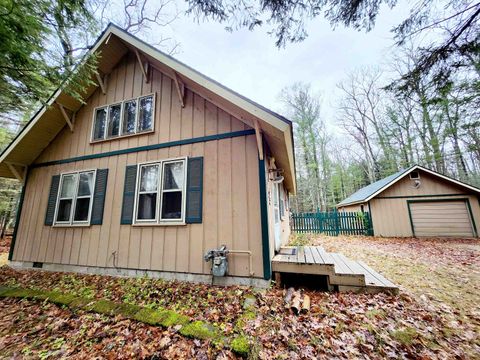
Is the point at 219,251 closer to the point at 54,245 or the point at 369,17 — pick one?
the point at 369,17

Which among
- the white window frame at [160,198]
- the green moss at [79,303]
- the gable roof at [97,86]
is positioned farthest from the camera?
the white window frame at [160,198]

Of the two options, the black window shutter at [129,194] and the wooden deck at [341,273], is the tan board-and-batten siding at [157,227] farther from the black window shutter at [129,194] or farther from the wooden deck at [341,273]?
the wooden deck at [341,273]

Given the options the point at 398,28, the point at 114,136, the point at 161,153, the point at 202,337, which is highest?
the point at 398,28

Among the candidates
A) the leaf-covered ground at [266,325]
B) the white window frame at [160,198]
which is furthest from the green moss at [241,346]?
the white window frame at [160,198]

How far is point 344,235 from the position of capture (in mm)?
12289

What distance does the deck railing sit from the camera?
39.4ft

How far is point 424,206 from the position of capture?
1083 cm

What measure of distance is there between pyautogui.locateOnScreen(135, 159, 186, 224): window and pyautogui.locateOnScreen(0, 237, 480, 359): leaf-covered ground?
59.7 inches

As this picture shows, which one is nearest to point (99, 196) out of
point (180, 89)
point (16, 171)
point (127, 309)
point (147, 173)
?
point (147, 173)

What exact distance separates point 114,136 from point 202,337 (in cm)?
583

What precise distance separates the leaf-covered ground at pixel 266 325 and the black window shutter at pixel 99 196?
1.75m

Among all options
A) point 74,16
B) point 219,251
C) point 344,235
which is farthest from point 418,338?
point 344,235

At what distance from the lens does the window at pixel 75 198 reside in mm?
5723

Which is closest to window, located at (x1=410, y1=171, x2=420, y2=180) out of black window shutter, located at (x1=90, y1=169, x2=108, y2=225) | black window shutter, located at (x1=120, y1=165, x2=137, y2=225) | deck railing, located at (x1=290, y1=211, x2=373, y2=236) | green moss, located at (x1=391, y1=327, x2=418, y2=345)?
deck railing, located at (x1=290, y1=211, x2=373, y2=236)
